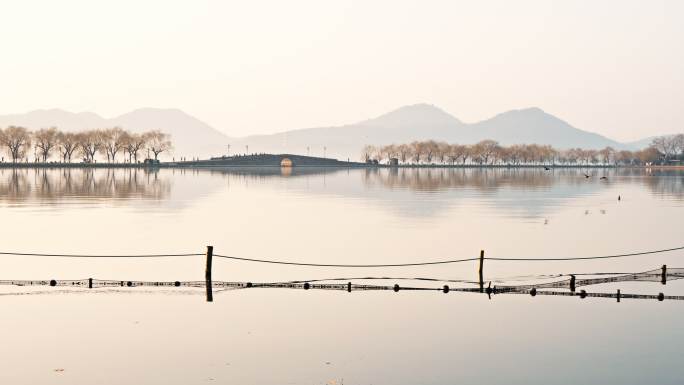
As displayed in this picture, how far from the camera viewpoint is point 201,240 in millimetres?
60469

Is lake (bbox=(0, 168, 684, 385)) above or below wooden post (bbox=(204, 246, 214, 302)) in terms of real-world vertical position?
below

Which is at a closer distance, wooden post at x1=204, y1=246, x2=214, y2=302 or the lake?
the lake

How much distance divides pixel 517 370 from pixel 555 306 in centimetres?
1055

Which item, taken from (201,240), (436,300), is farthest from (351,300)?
(201,240)

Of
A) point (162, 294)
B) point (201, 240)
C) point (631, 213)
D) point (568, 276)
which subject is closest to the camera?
point (162, 294)

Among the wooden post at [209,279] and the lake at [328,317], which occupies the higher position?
the wooden post at [209,279]

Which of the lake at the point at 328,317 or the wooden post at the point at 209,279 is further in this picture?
the wooden post at the point at 209,279

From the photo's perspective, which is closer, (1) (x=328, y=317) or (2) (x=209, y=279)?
(1) (x=328, y=317)

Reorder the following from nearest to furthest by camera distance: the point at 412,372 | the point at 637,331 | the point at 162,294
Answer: the point at 412,372, the point at 637,331, the point at 162,294

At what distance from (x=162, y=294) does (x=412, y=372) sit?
16884mm

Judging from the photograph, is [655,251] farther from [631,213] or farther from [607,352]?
[631,213]

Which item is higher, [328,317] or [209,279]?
[209,279]

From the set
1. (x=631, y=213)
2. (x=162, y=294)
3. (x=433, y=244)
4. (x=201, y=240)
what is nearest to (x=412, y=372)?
(x=162, y=294)

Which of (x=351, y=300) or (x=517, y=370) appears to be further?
(x=351, y=300)
